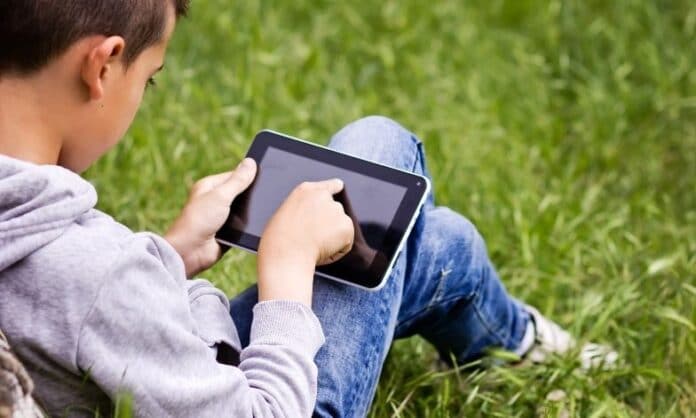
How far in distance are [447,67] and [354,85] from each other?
31 centimetres

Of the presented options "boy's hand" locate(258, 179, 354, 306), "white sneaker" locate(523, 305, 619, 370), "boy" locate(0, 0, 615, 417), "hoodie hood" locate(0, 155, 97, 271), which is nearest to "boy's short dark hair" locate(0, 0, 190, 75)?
"boy" locate(0, 0, 615, 417)

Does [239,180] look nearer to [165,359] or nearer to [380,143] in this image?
[380,143]

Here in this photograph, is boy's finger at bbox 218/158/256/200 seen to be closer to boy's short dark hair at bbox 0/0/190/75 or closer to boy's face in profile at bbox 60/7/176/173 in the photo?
boy's face in profile at bbox 60/7/176/173

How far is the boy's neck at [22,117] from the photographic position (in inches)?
56.4

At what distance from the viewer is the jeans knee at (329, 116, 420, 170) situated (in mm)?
1999

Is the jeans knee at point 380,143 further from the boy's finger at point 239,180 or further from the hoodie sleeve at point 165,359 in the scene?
the hoodie sleeve at point 165,359

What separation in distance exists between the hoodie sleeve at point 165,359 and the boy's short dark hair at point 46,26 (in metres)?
0.26

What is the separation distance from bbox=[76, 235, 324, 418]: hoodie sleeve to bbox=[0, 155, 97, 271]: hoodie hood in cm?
8

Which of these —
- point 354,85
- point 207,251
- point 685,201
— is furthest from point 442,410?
point 354,85

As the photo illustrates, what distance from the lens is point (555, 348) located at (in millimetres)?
2463

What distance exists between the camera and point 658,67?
367cm

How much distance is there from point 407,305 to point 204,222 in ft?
1.37

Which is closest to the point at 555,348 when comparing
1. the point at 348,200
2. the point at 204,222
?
the point at 348,200

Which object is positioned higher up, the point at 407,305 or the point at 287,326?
the point at 287,326
